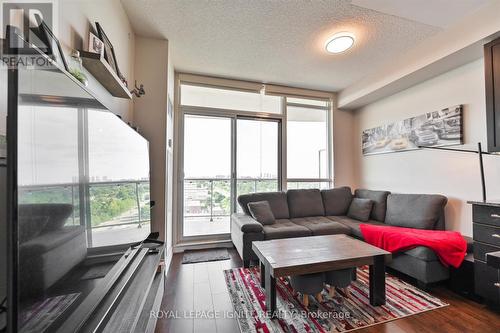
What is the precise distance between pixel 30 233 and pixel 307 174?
3985 millimetres

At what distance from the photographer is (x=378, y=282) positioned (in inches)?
71.9

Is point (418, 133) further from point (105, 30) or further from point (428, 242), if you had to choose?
point (105, 30)

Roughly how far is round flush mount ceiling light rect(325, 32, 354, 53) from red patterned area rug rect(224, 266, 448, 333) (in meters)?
2.70

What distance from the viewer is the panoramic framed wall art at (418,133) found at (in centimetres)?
260

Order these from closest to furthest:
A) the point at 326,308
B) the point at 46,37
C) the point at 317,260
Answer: the point at 46,37 < the point at 317,260 < the point at 326,308

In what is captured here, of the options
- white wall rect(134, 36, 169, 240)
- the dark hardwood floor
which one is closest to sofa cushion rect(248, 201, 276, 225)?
the dark hardwood floor

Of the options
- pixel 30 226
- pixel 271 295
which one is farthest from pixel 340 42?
pixel 30 226

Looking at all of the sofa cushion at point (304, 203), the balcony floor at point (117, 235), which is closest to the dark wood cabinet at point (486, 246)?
the sofa cushion at point (304, 203)

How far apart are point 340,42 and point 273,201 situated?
233 centimetres

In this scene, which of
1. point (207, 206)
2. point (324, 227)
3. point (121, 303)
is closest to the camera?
point (121, 303)

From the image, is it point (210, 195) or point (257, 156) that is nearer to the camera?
point (210, 195)

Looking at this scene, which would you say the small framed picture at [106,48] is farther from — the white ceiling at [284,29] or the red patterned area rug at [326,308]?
the red patterned area rug at [326,308]

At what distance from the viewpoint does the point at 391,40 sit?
254 cm

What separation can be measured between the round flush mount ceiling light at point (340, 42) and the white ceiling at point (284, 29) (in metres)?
0.07
